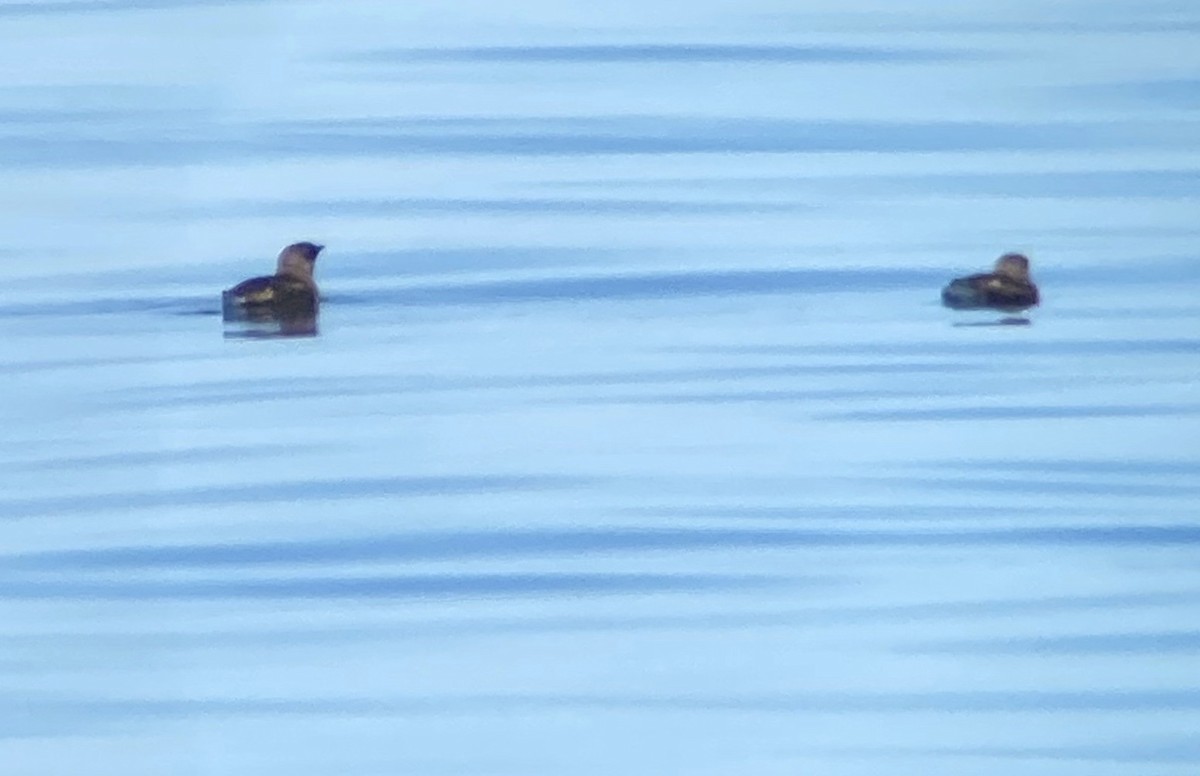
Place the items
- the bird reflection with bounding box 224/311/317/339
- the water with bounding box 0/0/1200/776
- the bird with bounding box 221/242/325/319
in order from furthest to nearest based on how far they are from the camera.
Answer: the bird reflection with bounding box 224/311/317/339, the bird with bounding box 221/242/325/319, the water with bounding box 0/0/1200/776

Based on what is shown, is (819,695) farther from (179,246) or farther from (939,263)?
(179,246)

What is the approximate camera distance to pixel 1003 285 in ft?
15.7

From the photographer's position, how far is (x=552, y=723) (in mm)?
4062

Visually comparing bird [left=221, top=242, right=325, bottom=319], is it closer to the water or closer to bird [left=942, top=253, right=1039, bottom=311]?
the water

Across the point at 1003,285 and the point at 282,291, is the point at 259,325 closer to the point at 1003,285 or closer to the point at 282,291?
the point at 282,291

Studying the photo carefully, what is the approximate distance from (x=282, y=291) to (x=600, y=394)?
651mm

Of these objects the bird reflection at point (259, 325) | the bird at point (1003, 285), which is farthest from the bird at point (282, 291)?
the bird at point (1003, 285)

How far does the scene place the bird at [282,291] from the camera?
183 inches

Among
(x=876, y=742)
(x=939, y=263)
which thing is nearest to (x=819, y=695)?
(x=876, y=742)

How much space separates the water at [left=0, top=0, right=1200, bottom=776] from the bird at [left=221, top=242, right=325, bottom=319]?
0.04 meters

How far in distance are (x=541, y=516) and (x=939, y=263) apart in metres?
1.02

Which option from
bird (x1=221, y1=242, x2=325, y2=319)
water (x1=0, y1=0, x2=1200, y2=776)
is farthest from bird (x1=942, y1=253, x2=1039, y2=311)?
bird (x1=221, y1=242, x2=325, y2=319)

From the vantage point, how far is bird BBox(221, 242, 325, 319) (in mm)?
4645

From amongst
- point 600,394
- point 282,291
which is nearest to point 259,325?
point 282,291
